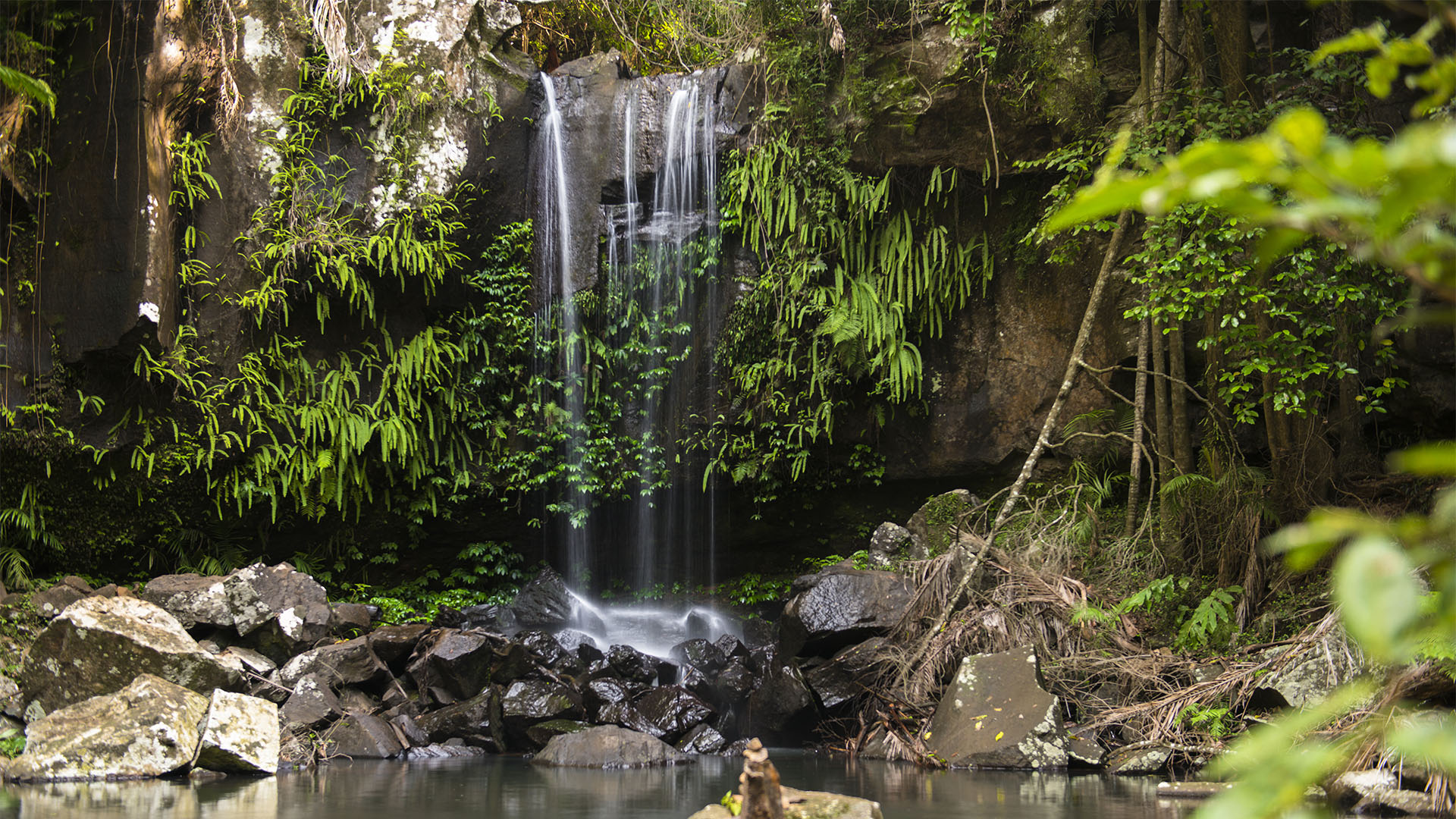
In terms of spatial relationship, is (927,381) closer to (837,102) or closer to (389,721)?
(837,102)

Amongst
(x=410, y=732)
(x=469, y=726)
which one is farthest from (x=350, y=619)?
(x=469, y=726)

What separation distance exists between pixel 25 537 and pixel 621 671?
20.8 ft

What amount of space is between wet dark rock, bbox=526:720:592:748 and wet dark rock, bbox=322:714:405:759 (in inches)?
38.8

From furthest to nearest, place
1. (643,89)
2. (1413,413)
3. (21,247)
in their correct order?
(643,89)
(21,247)
(1413,413)

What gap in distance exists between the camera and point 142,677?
20.6ft

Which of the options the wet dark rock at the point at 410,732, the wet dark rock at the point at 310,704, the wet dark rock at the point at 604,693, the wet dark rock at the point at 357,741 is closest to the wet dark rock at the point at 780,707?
the wet dark rock at the point at 604,693

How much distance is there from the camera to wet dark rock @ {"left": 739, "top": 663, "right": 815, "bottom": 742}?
7.60 metres

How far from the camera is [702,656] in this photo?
28.6 ft

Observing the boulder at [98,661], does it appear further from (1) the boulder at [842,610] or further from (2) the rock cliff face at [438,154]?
(1) the boulder at [842,610]

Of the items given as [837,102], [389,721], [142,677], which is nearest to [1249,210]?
[142,677]

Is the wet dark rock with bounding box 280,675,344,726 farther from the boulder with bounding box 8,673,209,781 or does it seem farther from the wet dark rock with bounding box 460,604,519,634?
the wet dark rock with bounding box 460,604,519,634

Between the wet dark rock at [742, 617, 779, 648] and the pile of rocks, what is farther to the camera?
the wet dark rock at [742, 617, 779, 648]

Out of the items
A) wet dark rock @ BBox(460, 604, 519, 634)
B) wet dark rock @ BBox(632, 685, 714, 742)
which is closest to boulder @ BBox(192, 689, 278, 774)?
wet dark rock @ BBox(632, 685, 714, 742)

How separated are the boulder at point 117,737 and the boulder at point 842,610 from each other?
172 inches
